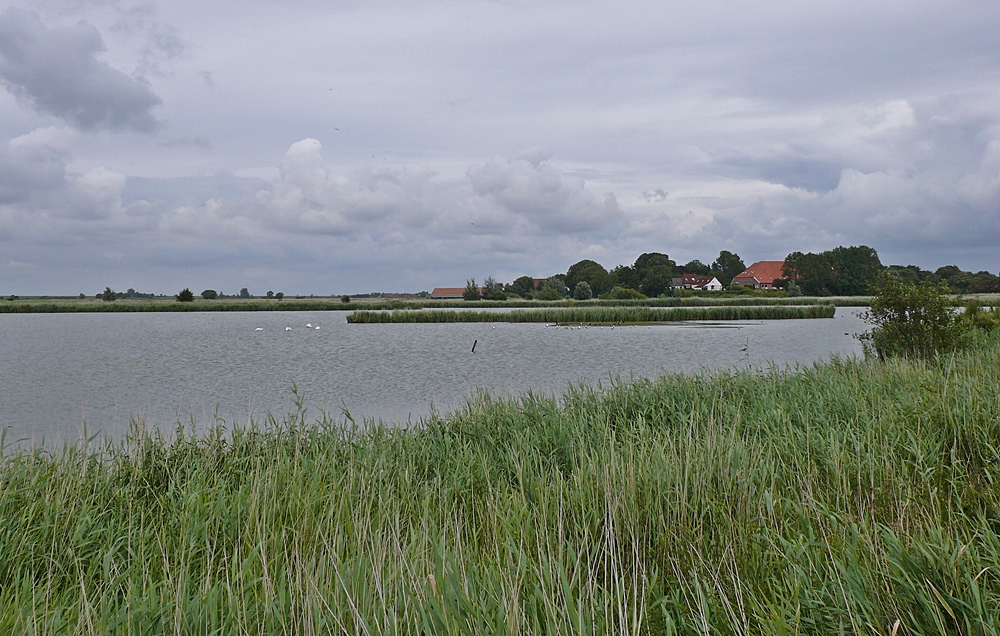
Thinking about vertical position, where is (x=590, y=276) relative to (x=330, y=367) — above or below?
above

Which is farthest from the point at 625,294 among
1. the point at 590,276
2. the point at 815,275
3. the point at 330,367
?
the point at 330,367

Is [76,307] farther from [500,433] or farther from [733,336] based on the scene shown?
[500,433]

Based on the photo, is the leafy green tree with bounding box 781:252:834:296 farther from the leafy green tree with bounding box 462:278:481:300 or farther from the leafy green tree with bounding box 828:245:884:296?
the leafy green tree with bounding box 462:278:481:300

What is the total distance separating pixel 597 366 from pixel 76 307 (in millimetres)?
83651

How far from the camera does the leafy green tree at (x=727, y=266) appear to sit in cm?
11081

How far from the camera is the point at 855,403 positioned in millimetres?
6945

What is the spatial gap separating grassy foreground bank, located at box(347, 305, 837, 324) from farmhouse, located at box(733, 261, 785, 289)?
187 ft

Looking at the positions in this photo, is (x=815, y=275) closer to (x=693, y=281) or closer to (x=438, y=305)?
(x=693, y=281)

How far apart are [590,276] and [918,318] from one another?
268 feet

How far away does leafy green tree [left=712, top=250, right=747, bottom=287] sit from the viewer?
364ft

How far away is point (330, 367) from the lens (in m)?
21.3

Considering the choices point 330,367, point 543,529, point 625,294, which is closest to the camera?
point 543,529

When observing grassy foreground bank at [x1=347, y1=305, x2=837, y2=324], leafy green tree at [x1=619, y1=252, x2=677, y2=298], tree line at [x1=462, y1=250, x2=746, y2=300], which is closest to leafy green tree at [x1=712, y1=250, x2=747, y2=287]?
tree line at [x1=462, y1=250, x2=746, y2=300]

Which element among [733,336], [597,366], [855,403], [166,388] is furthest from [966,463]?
[733,336]
